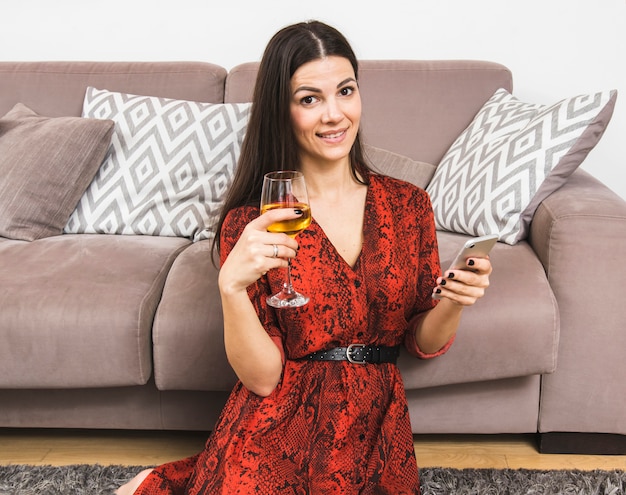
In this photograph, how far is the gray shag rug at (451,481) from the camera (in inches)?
73.1

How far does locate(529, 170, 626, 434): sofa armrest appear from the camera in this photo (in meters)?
1.90

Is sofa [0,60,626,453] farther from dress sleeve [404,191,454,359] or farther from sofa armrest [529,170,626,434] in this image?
dress sleeve [404,191,454,359]

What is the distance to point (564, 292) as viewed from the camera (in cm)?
192

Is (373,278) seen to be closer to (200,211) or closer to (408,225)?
(408,225)

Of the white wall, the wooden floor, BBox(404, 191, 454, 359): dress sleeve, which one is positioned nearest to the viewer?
BBox(404, 191, 454, 359): dress sleeve

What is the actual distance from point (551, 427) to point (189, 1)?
6.65 ft

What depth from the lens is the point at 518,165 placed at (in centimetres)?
214

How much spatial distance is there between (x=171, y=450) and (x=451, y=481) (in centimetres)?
78

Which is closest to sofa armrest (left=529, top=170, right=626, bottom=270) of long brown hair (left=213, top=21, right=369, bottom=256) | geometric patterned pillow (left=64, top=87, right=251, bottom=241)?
long brown hair (left=213, top=21, right=369, bottom=256)

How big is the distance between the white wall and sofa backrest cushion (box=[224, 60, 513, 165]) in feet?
0.99

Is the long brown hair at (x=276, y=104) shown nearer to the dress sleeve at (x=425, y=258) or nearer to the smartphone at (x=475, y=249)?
the dress sleeve at (x=425, y=258)

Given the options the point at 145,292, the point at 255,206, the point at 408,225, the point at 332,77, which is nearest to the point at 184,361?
the point at 145,292

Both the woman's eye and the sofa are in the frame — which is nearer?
the woman's eye

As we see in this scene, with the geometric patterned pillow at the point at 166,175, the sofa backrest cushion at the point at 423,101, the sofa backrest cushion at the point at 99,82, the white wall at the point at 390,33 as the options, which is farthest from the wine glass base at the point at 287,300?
the white wall at the point at 390,33
